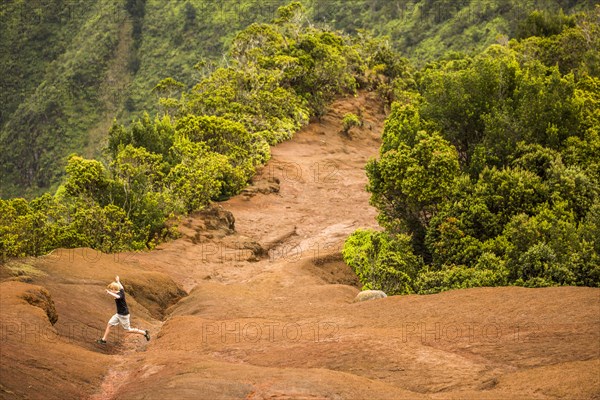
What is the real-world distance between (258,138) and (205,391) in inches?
1210

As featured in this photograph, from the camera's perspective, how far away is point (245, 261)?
2642 cm

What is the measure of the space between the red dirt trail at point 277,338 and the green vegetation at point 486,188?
2.58m

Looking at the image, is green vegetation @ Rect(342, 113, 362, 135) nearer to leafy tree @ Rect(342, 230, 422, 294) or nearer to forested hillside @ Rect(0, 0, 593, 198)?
leafy tree @ Rect(342, 230, 422, 294)

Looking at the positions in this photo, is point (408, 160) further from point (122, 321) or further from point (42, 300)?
point (42, 300)

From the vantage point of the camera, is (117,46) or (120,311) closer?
(120,311)

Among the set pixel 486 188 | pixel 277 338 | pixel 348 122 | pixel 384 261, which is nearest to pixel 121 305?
pixel 277 338

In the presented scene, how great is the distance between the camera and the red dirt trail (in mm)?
10648

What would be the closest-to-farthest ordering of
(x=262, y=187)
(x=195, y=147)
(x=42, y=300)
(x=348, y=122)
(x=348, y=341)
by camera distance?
1. (x=348, y=341)
2. (x=42, y=300)
3. (x=195, y=147)
4. (x=262, y=187)
5. (x=348, y=122)

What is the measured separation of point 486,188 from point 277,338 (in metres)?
10.8

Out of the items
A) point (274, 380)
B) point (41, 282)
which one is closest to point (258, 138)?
point (41, 282)

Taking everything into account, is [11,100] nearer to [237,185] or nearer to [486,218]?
[237,185]

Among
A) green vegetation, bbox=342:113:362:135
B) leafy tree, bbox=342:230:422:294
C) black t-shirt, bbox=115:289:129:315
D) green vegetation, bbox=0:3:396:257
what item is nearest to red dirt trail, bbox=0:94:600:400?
black t-shirt, bbox=115:289:129:315

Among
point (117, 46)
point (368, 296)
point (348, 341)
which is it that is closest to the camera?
point (348, 341)

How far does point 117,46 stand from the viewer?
99188mm
